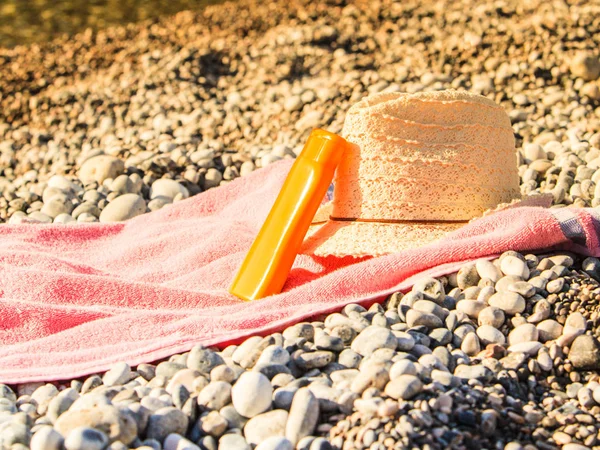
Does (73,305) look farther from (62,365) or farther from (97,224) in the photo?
(97,224)

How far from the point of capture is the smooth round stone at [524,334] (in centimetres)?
156

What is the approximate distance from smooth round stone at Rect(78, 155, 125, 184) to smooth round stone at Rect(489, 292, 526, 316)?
6.51 feet

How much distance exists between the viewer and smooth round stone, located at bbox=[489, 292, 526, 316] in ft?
5.32

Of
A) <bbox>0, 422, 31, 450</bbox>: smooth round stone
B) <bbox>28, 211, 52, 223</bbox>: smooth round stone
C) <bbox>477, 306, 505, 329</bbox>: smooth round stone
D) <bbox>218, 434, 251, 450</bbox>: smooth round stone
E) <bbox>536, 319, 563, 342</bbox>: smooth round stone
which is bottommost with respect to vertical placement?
<bbox>28, 211, 52, 223</bbox>: smooth round stone

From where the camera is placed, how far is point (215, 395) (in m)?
1.36

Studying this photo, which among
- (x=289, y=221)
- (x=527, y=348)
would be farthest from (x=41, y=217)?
(x=527, y=348)

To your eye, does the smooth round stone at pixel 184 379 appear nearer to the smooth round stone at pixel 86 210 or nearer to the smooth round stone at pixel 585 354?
the smooth round stone at pixel 585 354

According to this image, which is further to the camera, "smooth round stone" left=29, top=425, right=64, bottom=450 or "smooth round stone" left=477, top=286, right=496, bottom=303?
"smooth round stone" left=477, top=286, right=496, bottom=303

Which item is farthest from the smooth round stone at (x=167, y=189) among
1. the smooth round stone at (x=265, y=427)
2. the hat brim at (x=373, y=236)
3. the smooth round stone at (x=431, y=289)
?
the smooth round stone at (x=265, y=427)

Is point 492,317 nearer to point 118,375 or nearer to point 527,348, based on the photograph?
point 527,348

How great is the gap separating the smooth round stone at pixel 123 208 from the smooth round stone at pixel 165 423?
A: 1.72 m

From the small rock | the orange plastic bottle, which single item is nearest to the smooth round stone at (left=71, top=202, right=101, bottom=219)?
the orange plastic bottle

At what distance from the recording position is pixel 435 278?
5.80 feet

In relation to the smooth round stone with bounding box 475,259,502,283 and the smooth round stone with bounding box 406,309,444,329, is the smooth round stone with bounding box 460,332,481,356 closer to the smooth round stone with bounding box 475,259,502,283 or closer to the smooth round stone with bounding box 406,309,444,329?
the smooth round stone with bounding box 406,309,444,329
